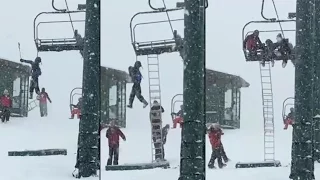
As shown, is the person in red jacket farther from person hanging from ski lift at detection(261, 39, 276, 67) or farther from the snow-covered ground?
person hanging from ski lift at detection(261, 39, 276, 67)

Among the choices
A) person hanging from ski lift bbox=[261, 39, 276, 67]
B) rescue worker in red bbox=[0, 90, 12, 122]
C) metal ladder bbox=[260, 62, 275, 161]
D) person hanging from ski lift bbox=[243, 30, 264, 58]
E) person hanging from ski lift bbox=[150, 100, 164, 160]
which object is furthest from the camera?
rescue worker in red bbox=[0, 90, 12, 122]

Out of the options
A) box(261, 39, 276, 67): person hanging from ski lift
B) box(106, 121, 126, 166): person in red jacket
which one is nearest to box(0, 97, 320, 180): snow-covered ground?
box(106, 121, 126, 166): person in red jacket

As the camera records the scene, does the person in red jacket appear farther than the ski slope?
Yes

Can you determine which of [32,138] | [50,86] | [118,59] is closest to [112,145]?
[32,138]

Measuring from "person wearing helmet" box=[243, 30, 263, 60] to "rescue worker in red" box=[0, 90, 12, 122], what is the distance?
9.27m

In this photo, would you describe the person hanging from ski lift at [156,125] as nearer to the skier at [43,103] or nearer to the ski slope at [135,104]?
the ski slope at [135,104]

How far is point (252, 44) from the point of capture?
1641 cm

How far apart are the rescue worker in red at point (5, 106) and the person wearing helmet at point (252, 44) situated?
9.27 m

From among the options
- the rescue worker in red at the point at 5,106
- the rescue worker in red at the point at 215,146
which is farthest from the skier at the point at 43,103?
the rescue worker in red at the point at 215,146

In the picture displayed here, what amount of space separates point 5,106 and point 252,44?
9580mm

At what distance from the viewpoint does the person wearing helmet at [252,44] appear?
52.0 feet

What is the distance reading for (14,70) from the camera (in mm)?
25250

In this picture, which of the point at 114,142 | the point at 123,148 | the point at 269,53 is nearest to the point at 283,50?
the point at 269,53

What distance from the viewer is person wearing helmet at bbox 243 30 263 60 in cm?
1586
